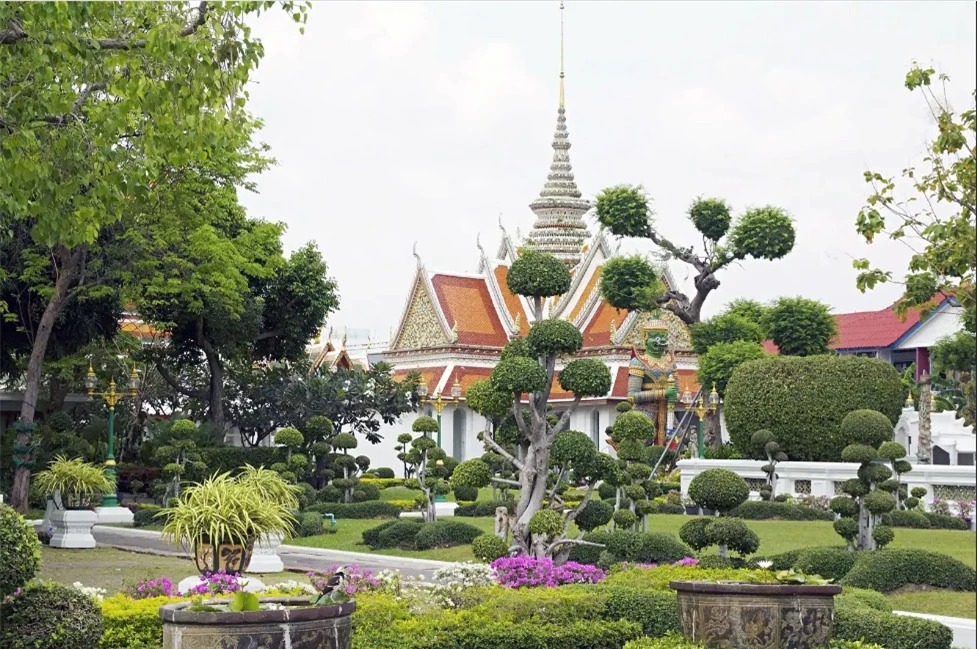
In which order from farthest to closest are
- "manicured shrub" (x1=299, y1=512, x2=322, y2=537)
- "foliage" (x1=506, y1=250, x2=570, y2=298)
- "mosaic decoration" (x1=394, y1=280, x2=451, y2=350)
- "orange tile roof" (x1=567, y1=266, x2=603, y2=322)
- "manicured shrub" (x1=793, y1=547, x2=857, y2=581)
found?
"mosaic decoration" (x1=394, y1=280, x2=451, y2=350), "orange tile roof" (x1=567, y1=266, x2=603, y2=322), "manicured shrub" (x1=299, y1=512, x2=322, y2=537), "foliage" (x1=506, y1=250, x2=570, y2=298), "manicured shrub" (x1=793, y1=547, x2=857, y2=581)

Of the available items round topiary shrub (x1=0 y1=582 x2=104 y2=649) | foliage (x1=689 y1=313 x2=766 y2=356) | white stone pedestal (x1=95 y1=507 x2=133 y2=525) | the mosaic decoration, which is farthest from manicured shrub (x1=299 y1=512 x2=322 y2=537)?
the mosaic decoration

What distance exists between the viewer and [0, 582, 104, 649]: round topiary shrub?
1044 centimetres

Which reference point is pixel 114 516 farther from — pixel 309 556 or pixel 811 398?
pixel 811 398

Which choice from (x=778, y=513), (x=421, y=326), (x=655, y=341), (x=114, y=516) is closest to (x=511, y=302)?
(x=421, y=326)

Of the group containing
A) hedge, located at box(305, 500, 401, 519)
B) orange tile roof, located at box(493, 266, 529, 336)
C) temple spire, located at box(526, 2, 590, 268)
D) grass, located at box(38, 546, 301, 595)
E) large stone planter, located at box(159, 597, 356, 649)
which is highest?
temple spire, located at box(526, 2, 590, 268)

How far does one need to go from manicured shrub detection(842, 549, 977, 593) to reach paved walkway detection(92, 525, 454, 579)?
500 cm

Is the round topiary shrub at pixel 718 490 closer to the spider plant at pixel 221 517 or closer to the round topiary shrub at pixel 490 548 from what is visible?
the round topiary shrub at pixel 490 548

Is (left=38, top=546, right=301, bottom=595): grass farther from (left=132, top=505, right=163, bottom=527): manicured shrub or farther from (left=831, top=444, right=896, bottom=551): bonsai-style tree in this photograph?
(left=831, top=444, right=896, bottom=551): bonsai-style tree

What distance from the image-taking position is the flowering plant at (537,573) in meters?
14.4

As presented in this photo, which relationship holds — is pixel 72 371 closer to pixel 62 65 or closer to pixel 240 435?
pixel 240 435

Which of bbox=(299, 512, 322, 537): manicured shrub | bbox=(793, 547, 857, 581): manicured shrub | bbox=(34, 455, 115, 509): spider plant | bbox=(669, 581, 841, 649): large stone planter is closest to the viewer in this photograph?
bbox=(669, 581, 841, 649): large stone planter

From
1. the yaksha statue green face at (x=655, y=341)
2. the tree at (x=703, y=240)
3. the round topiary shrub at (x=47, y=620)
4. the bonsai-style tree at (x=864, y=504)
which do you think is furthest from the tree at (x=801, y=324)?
the round topiary shrub at (x=47, y=620)

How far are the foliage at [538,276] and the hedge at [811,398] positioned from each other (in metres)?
A: 10.5

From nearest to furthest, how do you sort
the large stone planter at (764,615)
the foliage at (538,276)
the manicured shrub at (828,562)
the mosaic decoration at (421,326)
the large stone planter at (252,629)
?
the large stone planter at (252,629)
the large stone planter at (764,615)
the manicured shrub at (828,562)
the foliage at (538,276)
the mosaic decoration at (421,326)
